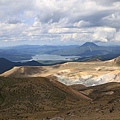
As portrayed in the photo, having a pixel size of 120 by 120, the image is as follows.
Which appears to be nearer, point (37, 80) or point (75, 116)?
point (75, 116)

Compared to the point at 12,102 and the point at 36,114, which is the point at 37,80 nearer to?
the point at 12,102

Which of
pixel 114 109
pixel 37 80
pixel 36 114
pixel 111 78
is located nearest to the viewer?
pixel 114 109

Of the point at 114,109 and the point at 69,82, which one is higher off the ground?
the point at 114,109

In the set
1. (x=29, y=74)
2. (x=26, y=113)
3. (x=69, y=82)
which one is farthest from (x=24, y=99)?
(x=29, y=74)

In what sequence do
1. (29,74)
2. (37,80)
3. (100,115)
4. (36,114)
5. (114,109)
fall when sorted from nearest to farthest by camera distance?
(100,115)
(114,109)
(36,114)
(37,80)
(29,74)

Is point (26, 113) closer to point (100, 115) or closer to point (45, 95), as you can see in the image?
point (45, 95)

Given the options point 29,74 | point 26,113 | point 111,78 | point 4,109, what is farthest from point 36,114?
point 29,74
